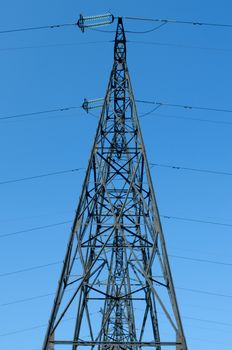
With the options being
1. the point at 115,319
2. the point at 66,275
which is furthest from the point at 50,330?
the point at 115,319

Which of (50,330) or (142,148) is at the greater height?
(142,148)

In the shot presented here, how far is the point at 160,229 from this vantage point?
44.6 feet

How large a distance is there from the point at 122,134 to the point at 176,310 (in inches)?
362

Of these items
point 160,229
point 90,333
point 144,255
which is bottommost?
point 90,333

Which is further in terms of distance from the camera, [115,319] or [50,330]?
[115,319]

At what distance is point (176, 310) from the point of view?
1169 centimetres

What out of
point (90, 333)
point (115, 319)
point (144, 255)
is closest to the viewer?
point (90, 333)

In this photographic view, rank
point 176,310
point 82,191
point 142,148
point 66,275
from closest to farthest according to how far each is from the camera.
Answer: point 176,310 < point 66,275 < point 82,191 < point 142,148

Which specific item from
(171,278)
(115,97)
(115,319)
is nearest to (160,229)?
(171,278)

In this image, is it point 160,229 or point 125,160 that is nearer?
point 160,229

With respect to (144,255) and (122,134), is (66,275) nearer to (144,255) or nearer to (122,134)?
(144,255)

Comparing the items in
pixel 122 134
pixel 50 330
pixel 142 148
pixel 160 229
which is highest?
Answer: pixel 122 134

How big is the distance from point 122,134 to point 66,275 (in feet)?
25.4

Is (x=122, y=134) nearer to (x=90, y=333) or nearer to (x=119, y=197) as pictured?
(x=119, y=197)
